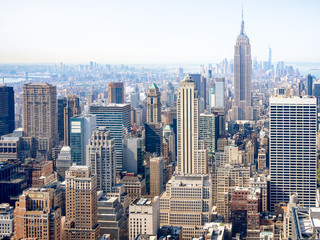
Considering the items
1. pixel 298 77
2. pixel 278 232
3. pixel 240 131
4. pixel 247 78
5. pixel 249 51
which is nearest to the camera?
pixel 278 232

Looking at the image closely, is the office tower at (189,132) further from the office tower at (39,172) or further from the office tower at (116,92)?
the office tower at (116,92)

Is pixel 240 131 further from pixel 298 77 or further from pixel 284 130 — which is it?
pixel 284 130

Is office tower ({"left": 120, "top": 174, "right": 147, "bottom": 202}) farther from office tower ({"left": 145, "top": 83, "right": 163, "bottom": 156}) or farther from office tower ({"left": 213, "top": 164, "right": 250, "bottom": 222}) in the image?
office tower ({"left": 145, "top": 83, "right": 163, "bottom": 156})

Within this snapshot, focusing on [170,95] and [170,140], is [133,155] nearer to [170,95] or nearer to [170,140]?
[170,140]

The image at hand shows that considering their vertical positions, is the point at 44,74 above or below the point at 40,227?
above

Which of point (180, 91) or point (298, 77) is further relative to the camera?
point (298, 77)

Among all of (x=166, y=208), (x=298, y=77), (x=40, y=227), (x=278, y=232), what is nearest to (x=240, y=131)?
(x=298, y=77)

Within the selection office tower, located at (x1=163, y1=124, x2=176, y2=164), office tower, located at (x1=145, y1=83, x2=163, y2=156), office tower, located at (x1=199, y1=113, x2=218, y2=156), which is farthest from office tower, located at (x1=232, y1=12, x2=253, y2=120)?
office tower, located at (x1=199, y1=113, x2=218, y2=156)
